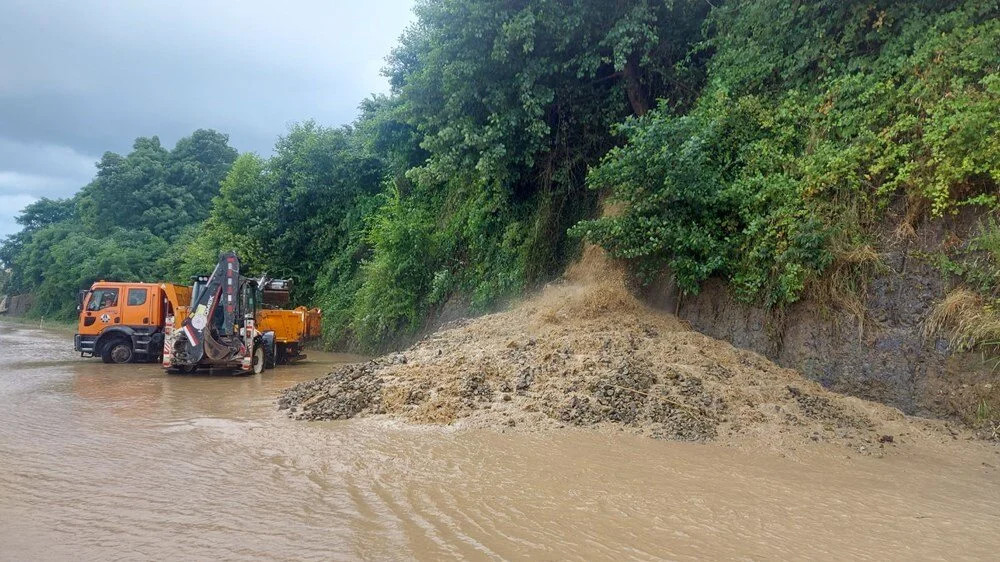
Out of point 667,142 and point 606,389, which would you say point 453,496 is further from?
point 667,142

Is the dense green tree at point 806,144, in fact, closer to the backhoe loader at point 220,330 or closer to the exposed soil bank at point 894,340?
the exposed soil bank at point 894,340

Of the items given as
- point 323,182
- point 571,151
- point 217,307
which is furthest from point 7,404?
point 323,182

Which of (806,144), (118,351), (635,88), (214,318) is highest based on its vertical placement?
(635,88)

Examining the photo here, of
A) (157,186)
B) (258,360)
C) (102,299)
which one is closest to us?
(258,360)

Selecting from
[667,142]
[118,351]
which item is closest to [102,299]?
[118,351]

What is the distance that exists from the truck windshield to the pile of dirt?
9647 millimetres

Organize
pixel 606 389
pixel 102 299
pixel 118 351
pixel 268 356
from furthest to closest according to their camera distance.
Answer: pixel 102 299, pixel 118 351, pixel 268 356, pixel 606 389

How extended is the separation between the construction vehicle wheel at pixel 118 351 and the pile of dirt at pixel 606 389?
9.09 m

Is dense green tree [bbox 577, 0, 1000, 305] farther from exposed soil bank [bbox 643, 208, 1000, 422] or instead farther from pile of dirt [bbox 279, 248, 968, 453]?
pile of dirt [bbox 279, 248, 968, 453]

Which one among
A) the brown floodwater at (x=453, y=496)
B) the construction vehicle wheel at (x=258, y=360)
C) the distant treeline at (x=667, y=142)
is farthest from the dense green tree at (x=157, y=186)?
the brown floodwater at (x=453, y=496)

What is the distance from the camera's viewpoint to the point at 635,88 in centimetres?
1400

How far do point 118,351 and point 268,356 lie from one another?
436cm

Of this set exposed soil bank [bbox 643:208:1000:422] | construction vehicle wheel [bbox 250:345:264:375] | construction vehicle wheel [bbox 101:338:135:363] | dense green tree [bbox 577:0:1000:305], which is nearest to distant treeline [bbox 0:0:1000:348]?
dense green tree [bbox 577:0:1000:305]

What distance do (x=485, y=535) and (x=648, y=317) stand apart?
24.5 ft
